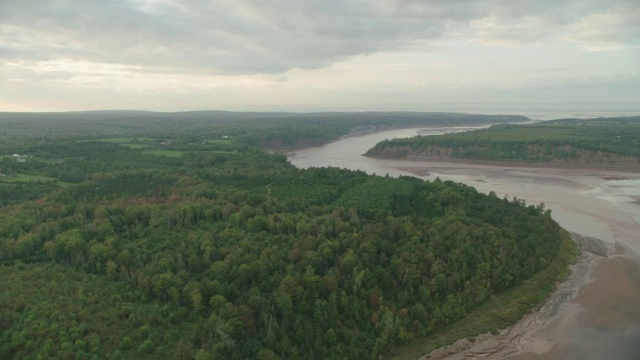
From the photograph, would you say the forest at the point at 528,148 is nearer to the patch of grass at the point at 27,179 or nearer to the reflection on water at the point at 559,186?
the reflection on water at the point at 559,186

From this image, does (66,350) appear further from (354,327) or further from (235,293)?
(354,327)

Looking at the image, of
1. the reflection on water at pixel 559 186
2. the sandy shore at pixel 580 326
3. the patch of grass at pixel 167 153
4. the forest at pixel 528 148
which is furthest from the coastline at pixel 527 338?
the forest at pixel 528 148

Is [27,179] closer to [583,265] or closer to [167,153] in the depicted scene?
[167,153]

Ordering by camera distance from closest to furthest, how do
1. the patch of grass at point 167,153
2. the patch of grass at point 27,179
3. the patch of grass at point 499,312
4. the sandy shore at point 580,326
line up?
1. the patch of grass at point 499,312
2. the sandy shore at point 580,326
3. the patch of grass at point 27,179
4. the patch of grass at point 167,153

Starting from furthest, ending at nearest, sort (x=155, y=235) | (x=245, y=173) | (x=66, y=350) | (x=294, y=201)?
(x=245, y=173)
(x=294, y=201)
(x=155, y=235)
(x=66, y=350)

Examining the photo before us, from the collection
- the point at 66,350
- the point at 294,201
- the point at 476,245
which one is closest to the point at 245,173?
the point at 294,201

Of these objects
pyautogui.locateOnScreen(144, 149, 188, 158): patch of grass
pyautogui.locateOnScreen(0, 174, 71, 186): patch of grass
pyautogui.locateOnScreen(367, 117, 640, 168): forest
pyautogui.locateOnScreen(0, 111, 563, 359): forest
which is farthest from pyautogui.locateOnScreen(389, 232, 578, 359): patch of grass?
pyautogui.locateOnScreen(367, 117, 640, 168): forest

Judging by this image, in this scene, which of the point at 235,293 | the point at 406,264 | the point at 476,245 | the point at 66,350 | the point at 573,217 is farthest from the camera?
the point at 573,217
